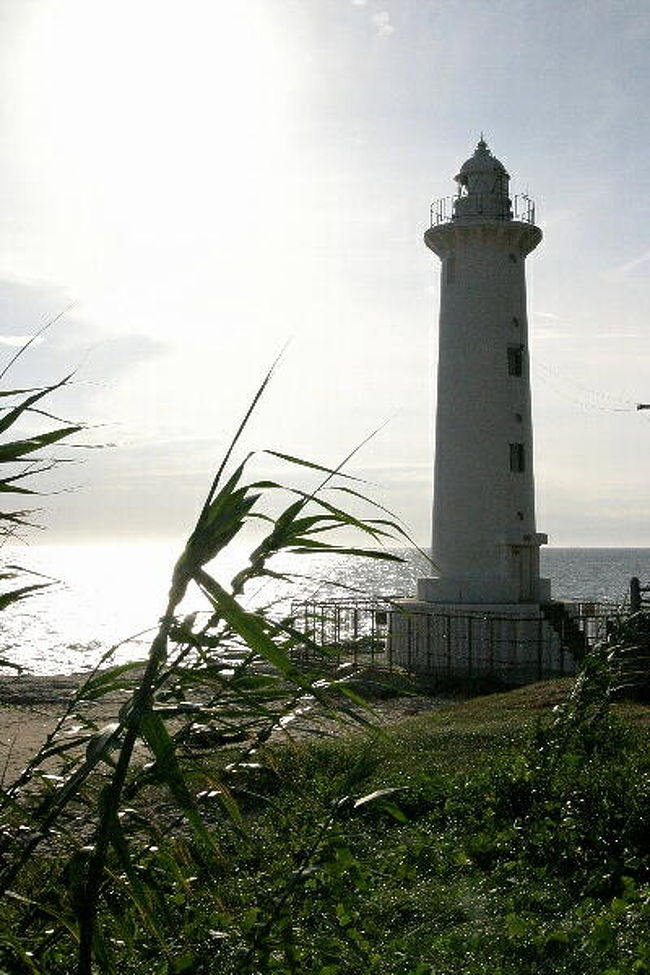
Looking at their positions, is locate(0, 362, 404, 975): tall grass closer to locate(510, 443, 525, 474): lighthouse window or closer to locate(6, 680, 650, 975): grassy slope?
locate(6, 680, 650, 975): grassy slope

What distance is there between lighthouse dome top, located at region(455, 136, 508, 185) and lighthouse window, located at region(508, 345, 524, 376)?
17.7 feet

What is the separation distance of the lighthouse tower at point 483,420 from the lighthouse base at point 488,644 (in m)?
0.75

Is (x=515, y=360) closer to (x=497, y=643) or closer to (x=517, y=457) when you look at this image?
(x=517, y=457)

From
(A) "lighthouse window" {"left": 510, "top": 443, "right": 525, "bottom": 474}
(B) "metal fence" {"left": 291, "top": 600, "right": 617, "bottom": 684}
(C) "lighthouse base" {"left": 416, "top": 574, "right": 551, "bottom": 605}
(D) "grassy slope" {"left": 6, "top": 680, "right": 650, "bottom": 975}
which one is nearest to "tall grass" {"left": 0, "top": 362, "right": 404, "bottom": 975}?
(D) "grassy slope" {"left": 6, "top": 680, "right": 650, "bottom": 975}

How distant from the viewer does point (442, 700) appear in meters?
25.2

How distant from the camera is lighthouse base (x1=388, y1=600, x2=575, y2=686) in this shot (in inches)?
1101

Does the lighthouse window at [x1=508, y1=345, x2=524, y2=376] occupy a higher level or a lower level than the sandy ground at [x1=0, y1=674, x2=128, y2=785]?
higher

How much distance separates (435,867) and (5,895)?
225 inches

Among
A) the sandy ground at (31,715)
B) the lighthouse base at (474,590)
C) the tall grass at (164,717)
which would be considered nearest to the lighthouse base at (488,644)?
the lighthouse base at (474,590)

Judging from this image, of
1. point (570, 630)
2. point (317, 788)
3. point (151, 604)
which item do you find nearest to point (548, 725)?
point (317, 788)

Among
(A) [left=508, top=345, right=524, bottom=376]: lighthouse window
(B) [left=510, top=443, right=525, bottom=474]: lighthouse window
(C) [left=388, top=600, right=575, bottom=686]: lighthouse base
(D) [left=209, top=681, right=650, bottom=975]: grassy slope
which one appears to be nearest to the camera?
(D) [left=209, top=681, right=650, bottom=975]: grassy slope

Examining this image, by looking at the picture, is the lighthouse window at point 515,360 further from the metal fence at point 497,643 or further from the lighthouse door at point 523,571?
the metal fence at point 497,643

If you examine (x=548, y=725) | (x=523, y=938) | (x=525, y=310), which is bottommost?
(x=523, y=938)

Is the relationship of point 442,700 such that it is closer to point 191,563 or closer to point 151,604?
point 191,563
